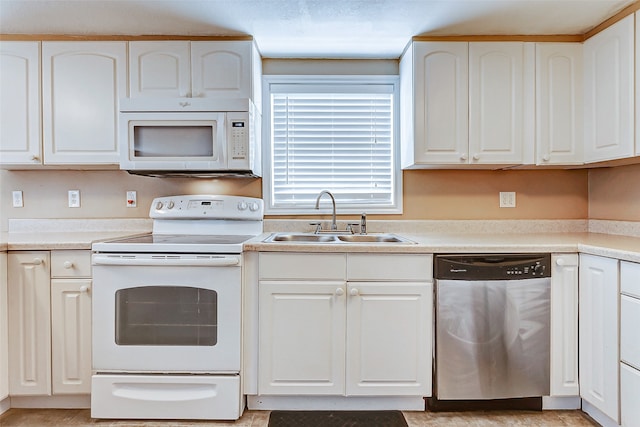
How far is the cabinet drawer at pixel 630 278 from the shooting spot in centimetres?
149

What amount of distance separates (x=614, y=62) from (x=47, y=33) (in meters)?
3.21

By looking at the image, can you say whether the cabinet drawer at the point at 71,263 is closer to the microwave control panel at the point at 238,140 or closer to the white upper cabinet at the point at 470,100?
the microwave control panel at the point at 238,140

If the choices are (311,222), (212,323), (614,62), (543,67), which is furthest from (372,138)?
(212,323)

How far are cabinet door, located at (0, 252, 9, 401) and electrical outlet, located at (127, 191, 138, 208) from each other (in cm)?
77

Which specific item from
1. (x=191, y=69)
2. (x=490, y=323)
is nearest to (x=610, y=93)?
(x=490, y=323)

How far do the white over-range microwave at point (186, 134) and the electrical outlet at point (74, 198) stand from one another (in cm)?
64

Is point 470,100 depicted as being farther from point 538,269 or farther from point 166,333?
point 166,333

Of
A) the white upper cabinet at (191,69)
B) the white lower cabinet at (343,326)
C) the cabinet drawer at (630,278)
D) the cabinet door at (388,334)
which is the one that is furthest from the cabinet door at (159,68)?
the cabinet drawer at (630,278)

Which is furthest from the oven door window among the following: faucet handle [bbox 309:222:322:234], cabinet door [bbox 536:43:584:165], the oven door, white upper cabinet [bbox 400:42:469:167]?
cabinet door [bbox 536:43:584:165]

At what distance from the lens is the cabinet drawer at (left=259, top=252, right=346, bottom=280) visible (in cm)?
185

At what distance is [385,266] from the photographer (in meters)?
1.85

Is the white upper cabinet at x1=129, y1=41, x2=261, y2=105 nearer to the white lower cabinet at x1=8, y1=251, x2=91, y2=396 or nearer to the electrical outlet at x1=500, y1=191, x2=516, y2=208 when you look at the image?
the white lower cabinet at x1=8, y1=251, x2=91, y2=396

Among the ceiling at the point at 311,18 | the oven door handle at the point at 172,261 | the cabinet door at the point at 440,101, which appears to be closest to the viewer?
the oven door handle at the point at 172,261

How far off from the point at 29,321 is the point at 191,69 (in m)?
1.58
